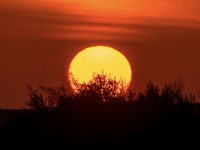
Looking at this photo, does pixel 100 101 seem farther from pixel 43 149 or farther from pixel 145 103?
pixel 43 149

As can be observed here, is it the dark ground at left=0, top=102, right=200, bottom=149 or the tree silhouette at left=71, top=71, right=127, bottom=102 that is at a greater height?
the tree silhouette at left=71, top=71, right=127, bottom=102

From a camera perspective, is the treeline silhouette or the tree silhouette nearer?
the treeline silhouette

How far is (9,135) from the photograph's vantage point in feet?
58.0

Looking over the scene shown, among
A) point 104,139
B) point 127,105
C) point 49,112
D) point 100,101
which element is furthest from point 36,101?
point 104,139

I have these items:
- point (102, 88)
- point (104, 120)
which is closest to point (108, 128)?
point (104, 120)

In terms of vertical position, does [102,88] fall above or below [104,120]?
above

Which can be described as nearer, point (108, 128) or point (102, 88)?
point (108, 128)

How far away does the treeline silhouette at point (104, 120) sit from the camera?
1614 centimetres

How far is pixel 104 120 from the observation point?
17.7 m

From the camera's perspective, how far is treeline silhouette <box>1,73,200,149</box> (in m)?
16.1

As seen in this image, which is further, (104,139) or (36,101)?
(36,101)

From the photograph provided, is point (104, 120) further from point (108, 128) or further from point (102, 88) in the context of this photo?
point (102, 88)

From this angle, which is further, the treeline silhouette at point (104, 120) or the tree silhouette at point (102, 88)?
the tree silhouette at point (102, 88)

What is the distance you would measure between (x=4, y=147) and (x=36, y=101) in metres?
5.68
